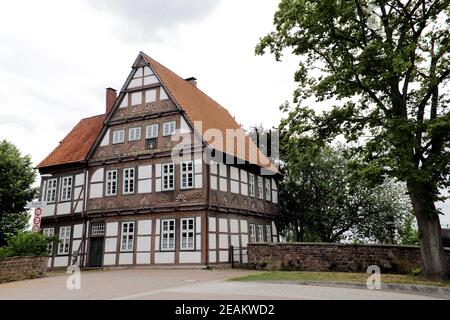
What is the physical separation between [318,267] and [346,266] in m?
1.22

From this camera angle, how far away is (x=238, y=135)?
26.6 meters

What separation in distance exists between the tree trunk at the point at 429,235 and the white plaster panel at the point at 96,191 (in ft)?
53.8

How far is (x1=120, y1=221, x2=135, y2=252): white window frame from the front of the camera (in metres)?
21.5

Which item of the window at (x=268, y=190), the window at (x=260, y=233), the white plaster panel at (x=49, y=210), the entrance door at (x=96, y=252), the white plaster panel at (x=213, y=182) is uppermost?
the window at (x=268, y=190)

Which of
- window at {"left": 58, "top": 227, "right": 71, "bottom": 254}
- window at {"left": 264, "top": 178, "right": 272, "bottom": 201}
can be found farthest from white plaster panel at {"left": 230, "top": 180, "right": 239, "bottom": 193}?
window at {"left": 58, "top": 227, "right": 71, "bottom": 254}

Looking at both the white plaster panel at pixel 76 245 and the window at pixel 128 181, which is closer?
the window at pixel 128 181

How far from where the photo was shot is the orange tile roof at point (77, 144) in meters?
25.2

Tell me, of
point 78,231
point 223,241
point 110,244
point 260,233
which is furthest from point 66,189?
point 260,233

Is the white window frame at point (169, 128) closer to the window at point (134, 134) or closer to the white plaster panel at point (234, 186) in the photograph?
the window at point (134, 134)

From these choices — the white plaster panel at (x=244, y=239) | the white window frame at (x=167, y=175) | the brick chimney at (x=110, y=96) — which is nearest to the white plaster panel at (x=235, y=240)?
the white plaster panel at (x=244, y=239)

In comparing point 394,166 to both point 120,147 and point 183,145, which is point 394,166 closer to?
point 183,145

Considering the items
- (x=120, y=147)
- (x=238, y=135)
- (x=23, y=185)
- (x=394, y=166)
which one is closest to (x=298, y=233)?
(x=238, y=135)

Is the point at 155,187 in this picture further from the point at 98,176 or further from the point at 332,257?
the point at 332,257

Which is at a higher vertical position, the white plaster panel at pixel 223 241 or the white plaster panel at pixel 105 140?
the white plaster panel at pixel 105 140
